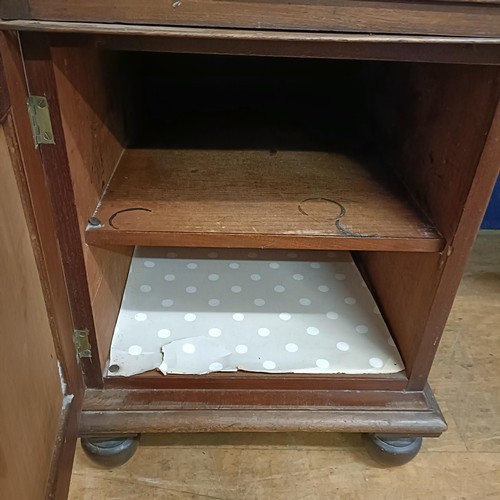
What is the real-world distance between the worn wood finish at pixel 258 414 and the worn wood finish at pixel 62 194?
6cm

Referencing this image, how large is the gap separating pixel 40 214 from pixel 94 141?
128 mm

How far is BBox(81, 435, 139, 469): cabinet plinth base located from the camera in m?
0.70

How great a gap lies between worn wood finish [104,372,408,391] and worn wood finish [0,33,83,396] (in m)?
0.07

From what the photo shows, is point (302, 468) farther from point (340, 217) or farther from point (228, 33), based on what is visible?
point (228, 33)

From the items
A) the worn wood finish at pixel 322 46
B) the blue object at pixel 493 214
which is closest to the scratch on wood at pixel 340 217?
the worn wood finish at pixel 322 46

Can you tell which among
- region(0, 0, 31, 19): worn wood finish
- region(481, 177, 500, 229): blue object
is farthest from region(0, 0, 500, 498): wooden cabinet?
region(481, 177, 500, 229): blue object

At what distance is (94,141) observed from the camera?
0.61 meters

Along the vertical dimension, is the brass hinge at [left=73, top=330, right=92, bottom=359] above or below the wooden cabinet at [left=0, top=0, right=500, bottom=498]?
below

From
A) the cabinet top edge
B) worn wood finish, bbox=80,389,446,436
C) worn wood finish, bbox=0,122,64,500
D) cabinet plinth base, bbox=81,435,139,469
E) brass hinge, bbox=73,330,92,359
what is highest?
the cabinet top edge

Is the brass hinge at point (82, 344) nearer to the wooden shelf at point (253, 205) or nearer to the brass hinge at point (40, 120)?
the wooden shelf at point (253, 205)

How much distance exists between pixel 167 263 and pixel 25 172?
1.47 feet

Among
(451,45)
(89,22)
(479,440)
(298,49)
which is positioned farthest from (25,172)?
(479,440)

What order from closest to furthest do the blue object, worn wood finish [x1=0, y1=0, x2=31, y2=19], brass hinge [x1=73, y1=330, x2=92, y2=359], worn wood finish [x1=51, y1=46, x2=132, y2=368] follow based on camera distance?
worn wood finish [x1=0, y1=0, x2=31, y2=19], worn wood finish [x1=51, y1=46, x2=132, y2=368], brass hinge [x1=73, y1=330, x2=92, y2=359], the blue object

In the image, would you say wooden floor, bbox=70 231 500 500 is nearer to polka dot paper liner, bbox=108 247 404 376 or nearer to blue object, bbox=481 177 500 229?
polka dot paper liner, bbox=108 247 404 376
